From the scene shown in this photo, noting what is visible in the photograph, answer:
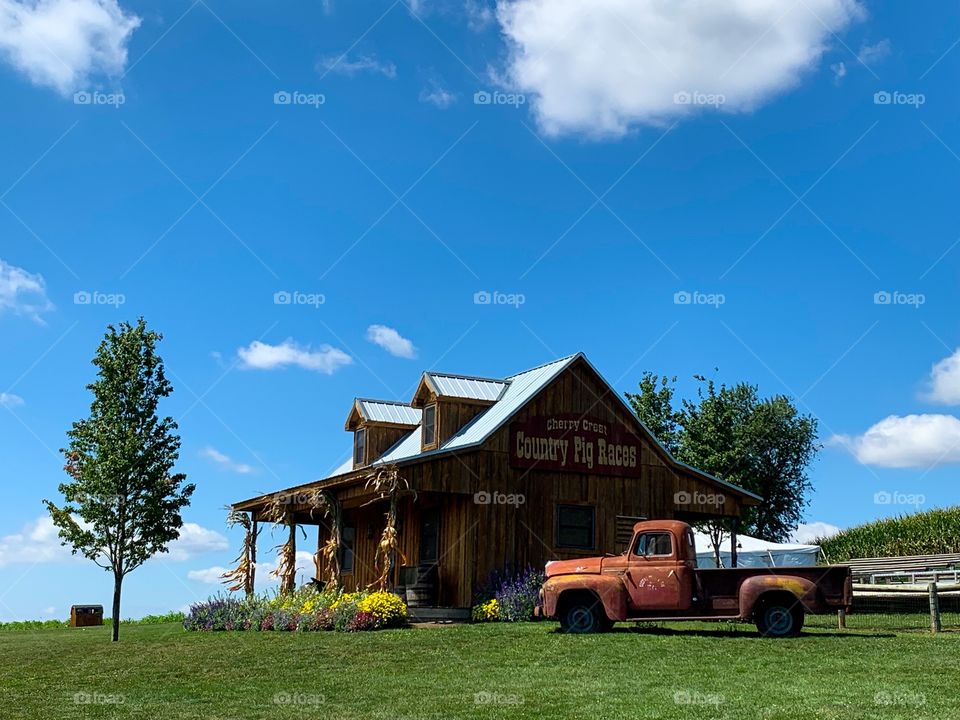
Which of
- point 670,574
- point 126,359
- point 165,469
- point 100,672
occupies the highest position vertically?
point 126,359

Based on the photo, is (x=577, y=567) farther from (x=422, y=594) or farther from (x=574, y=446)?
(x=574, y=446)

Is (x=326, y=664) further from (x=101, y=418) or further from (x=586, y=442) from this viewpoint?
(x=586, y=442)

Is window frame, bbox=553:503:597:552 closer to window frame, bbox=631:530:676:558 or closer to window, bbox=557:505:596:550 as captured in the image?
window, bbox=557:505:596:550

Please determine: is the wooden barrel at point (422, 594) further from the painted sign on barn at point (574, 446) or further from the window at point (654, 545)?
the window at point (654, 545)

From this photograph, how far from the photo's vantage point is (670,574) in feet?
66.6

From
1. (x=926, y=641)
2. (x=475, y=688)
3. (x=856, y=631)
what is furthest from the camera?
(x=856, y=631)

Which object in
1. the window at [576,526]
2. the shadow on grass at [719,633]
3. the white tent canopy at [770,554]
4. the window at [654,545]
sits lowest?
the shadow on grass at [719,633]

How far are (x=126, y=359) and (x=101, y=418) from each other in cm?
155

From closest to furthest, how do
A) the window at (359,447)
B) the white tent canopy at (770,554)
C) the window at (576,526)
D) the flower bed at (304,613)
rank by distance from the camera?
the flower bed at (304,613) < the window at (576,526) < the window at (359,447) < the white tent canopy at (770,554)

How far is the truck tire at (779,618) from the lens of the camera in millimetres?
19984

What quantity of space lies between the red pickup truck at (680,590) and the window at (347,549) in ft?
49.1

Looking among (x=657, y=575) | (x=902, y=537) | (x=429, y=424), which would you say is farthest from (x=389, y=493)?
(x=902, y=537)

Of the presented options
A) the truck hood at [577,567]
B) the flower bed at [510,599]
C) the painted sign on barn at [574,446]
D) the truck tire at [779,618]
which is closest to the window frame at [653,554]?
the truck hood at [577,567]

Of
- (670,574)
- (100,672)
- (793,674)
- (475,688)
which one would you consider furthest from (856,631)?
(100,672)
